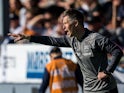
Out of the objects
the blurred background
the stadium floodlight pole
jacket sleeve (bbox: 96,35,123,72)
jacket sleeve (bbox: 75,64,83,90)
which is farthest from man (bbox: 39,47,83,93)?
jacket sleeve (bbox: 96,35,123,72)

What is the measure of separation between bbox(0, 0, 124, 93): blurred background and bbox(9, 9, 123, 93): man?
405cm

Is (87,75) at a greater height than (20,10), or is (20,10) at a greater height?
(20,10)

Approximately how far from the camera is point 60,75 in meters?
8.70

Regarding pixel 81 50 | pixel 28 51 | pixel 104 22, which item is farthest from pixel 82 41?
pixel 104 22

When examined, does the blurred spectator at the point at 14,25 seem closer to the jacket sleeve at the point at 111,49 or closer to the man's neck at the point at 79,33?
the man's neck at the point at 79,33

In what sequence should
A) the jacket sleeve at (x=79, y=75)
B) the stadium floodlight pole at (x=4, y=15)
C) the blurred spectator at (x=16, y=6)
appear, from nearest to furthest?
the jacket sleeve at (x=79, y=75) → the stadium floodlight pole at (x=4, y=15) → the blurred spectator at (x=16, y=6)

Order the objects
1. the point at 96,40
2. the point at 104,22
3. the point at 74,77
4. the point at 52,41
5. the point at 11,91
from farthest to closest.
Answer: the point at 104,22, the point at 11,91, the point at 74,77, the point at 52,41, the point at 96,40

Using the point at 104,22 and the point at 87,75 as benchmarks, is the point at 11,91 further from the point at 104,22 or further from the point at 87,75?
the point at 87,75

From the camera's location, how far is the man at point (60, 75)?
28.4 feet

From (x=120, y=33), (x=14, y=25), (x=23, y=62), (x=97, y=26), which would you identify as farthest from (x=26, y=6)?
(x=120, y=33)

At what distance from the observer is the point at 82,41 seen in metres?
5.68

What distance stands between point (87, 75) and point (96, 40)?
1.38ft

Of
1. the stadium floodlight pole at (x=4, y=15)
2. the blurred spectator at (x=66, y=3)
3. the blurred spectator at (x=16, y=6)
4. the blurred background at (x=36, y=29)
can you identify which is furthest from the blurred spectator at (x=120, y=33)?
the blurred spectator at (x=16, y=6)

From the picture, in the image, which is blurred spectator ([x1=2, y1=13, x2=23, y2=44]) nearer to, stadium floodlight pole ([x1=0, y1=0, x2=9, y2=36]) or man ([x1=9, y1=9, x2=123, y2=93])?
stadium floodlight pole ([x1=0, y1=0, x2=9, y2=36])
